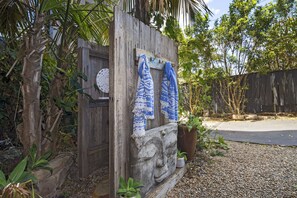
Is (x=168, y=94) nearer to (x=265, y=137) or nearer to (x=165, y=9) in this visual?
(x=165, y=9)

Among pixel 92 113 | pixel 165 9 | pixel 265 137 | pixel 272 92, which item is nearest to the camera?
pixel 92 113

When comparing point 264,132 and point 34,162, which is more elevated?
point 34,162

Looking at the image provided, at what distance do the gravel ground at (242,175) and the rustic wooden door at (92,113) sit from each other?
105cm

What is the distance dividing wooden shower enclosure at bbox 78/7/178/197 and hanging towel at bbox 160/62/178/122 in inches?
2.6

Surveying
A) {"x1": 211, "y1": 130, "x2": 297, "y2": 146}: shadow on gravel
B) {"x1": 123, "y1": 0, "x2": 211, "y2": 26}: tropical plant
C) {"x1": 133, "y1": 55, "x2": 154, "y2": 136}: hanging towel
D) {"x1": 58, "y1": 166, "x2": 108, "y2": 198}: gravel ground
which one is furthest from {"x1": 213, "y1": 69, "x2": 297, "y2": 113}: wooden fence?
{"x1": 133, "y1": 55, "x2": 154, "y2": 136}: hanging towel

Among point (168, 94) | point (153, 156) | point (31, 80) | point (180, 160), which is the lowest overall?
point (180, 160)

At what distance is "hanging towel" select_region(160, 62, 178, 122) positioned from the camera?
9.44 ft

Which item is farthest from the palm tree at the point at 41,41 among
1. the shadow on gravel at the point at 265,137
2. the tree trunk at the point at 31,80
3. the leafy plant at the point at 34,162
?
the shadow on gravel at the point at 265,137

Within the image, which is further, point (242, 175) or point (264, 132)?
point (264, 132)

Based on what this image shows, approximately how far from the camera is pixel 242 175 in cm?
317

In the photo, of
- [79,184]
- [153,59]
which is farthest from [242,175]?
[79,184]

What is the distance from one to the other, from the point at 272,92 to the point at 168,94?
6.71 metres

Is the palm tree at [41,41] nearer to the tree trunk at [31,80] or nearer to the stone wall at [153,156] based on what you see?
the tree trunk at [31,80]

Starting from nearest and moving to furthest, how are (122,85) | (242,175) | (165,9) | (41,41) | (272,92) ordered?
(122,85) < (41,41) < (242,175) < (165,9) < (272,92)
